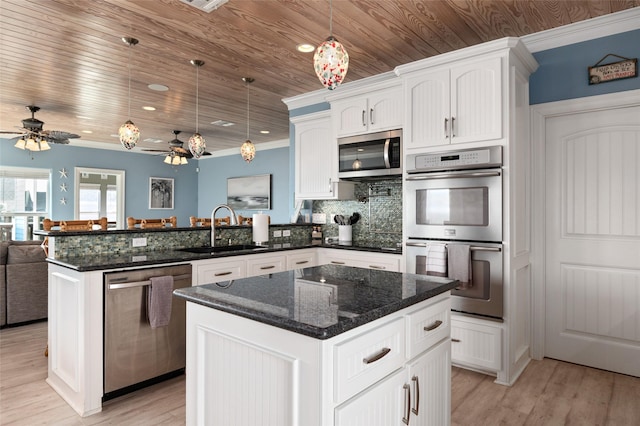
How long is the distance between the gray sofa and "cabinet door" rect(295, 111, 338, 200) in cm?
299

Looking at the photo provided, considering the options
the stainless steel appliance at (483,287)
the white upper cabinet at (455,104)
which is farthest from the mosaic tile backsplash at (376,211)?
the stainless steel appliance at (483,287)

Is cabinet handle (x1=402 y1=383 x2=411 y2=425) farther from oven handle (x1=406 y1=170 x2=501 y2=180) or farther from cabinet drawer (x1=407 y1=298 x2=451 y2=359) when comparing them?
oven handle (x1=406 y1=170 x2=501 y2=180)

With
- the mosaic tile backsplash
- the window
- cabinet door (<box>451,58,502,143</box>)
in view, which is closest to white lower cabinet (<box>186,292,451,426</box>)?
cabinet door (<box>451,58,502,143</box>)

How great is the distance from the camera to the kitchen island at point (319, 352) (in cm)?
118

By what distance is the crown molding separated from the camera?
2852mm

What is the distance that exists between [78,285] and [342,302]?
75.5 inches

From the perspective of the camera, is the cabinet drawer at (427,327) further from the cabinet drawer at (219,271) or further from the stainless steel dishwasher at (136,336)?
the stainless steel dishwasher at (136,336)

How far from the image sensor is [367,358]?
4.27ft

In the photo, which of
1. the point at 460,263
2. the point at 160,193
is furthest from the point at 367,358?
the point at 160,193

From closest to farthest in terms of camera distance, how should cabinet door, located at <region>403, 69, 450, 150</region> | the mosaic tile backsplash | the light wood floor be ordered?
1. the light wood floor
2. cabinet door, located at <region>403, 69, 450, 150</region>
3. the mosaic tile backsplash

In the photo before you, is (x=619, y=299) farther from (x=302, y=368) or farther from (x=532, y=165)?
(x=302, y=368)

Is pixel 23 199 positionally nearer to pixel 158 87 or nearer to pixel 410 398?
pixel 158 87

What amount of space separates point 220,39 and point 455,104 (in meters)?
2.03

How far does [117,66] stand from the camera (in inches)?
153
